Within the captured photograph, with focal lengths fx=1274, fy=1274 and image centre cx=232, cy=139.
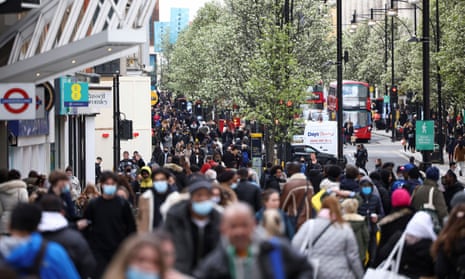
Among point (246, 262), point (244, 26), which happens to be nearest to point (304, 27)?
point (244, 26)

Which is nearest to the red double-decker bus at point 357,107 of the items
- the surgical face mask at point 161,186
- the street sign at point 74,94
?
the street sign at point 74,94

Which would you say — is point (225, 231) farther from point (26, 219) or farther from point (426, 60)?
point (426, 60)

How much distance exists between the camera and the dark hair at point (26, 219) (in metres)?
8.54

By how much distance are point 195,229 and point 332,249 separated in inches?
88.4

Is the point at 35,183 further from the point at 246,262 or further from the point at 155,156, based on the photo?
the point at 155,156

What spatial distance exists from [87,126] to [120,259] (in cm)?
3371

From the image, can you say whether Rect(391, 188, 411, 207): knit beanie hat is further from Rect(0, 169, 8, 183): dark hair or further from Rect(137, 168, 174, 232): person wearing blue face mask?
Rect(0, 169, 8, 183): dark hair

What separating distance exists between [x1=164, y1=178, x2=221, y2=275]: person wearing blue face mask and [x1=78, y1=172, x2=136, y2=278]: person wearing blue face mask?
372 cm

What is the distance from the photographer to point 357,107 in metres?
76.6

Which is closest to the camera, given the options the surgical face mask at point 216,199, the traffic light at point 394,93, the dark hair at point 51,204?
the dark hair at point 51,204

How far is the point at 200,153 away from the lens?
39.4m

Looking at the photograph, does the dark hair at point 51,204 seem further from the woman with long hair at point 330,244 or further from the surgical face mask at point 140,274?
the surgical face mask at point 140,274

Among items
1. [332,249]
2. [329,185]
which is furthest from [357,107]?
[332,249]

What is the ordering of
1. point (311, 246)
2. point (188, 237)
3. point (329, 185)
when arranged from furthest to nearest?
point (329, 185) < point (311, 246) < point (188, 237)
